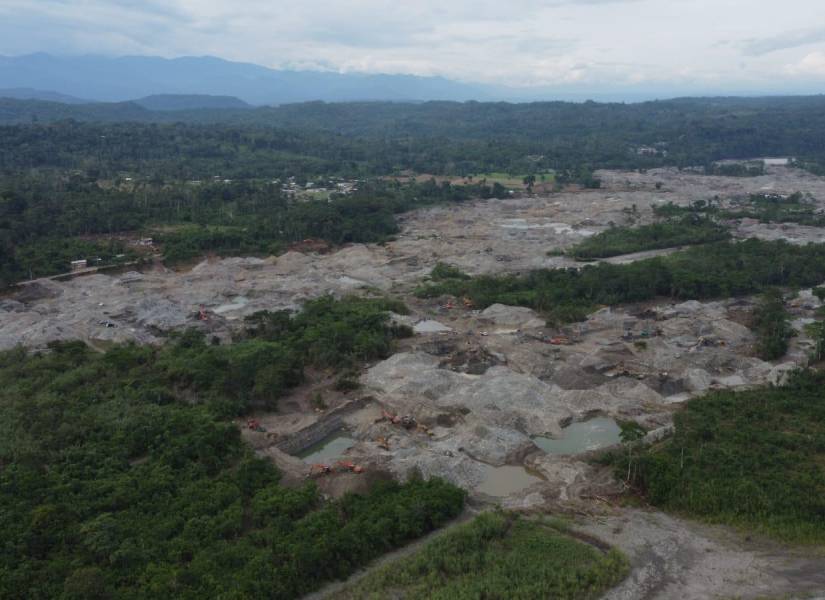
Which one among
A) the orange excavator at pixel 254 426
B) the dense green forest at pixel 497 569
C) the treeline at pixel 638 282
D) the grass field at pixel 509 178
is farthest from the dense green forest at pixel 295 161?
the dense green forest at pixel 497 569

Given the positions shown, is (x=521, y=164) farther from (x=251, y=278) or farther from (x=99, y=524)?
(x=99, y=524)

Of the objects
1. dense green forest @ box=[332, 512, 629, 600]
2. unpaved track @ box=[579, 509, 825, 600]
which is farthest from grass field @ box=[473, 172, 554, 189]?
dense green forest @ box=[332, 512, 629, 600]

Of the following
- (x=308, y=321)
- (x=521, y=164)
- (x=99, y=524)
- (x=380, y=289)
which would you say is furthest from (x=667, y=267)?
(x=521, y=164)

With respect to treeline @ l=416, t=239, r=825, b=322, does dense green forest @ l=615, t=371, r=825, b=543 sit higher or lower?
lower

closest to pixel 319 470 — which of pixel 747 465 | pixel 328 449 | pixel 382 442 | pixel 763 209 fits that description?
pixel 382 442

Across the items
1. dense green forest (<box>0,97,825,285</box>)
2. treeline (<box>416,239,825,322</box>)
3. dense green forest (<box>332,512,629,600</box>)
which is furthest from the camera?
dense green forest (<box>0,97,825,285</box>)

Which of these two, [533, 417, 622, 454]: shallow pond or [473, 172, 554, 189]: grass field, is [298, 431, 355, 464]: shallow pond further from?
[473, 172, 554, 189]: grass field
